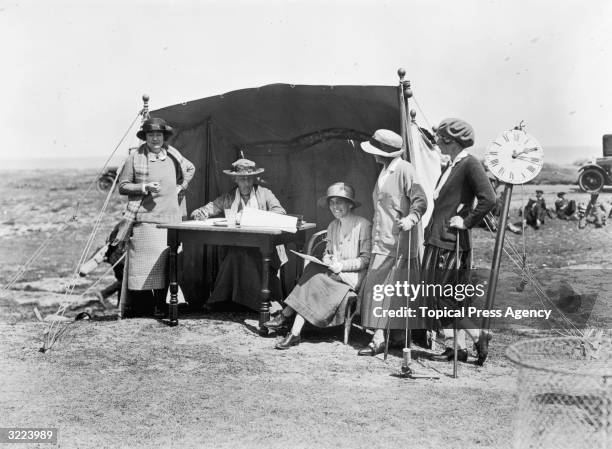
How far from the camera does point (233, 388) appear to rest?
4477mm

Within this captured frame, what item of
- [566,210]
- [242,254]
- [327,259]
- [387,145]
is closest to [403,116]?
[387,145]

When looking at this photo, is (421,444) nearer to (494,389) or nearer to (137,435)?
(494,389)

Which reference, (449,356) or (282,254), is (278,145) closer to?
(282,254)

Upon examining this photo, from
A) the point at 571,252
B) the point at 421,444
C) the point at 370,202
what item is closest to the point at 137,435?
the point at 421,444

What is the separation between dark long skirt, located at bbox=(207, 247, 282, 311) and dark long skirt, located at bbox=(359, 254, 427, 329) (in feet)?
5.84

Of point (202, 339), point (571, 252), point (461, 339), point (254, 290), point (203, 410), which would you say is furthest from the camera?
point (571, 252)

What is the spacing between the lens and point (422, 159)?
5.88 meters

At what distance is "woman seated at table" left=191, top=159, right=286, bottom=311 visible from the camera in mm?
6676

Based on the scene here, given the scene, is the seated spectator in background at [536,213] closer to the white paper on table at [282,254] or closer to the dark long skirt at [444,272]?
the white paper on table at [282,254]

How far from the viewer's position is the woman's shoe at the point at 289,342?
216 inches

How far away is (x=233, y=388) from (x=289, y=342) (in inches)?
43.4

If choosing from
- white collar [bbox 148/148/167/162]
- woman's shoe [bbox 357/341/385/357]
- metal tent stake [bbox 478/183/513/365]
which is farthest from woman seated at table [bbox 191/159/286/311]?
metal tent stake [bbox 478/183/513/365]

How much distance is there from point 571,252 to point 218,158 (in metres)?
8.31

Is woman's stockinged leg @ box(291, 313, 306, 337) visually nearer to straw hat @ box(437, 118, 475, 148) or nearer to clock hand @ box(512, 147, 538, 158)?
straw hat @ box(437, 118, 475, 148)
